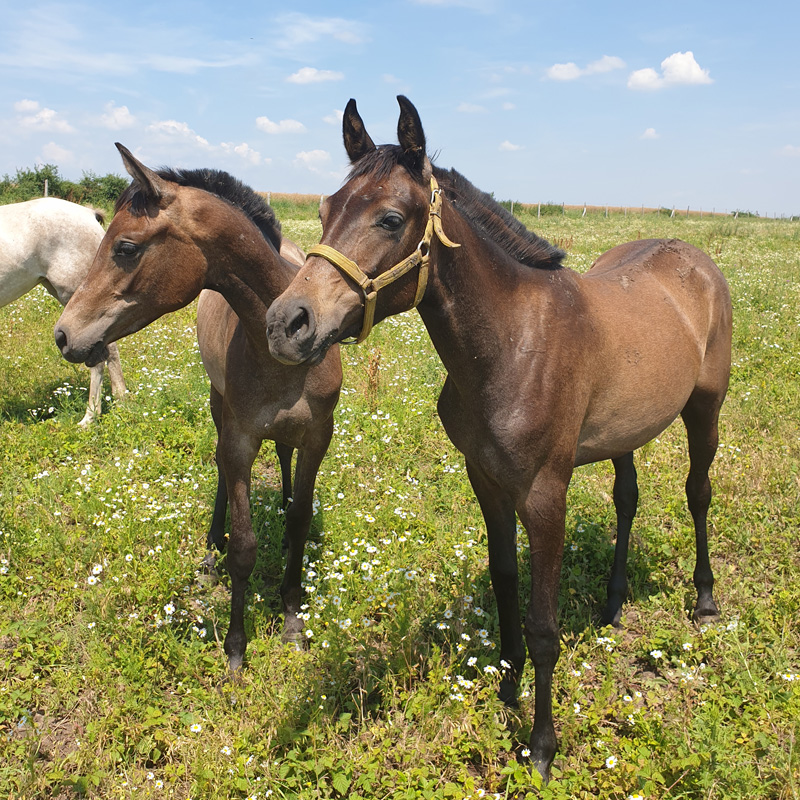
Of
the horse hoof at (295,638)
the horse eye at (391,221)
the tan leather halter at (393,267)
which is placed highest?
the horse eye at (391,221)

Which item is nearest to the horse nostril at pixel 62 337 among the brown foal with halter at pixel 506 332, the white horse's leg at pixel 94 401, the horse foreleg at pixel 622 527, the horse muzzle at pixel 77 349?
the horse muzzle at pixel 77 349

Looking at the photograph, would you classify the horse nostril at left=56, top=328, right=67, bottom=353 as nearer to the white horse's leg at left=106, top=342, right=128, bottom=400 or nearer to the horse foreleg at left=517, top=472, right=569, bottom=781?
the horse foreleg at left=517, top=472, right=569, bottom=781

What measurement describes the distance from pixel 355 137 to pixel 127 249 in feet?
4.02

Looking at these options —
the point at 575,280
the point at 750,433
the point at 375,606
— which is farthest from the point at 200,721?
the point at 750,433

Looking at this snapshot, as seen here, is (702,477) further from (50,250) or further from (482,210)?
(50,250)

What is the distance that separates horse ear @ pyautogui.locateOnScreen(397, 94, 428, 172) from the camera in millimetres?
2049

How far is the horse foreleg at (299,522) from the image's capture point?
3.53 metres

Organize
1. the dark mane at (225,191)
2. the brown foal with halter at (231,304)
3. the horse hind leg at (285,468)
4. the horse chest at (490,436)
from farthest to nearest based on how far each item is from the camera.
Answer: the horse hind leg at (285,468) < the dark mane at (225,191) < the brown foal with halter at (231,304) < the horse chest at (490,436)

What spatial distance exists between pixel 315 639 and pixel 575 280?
237 cm

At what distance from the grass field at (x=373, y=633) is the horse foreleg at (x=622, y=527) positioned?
146mm

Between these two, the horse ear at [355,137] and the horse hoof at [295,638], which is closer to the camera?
the horse ear at [355,137]

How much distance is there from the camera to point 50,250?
257 inches

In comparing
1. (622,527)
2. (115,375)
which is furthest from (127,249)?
(115,375)

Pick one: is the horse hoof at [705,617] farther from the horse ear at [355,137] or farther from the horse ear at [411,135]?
the horse ear at [355,137]
